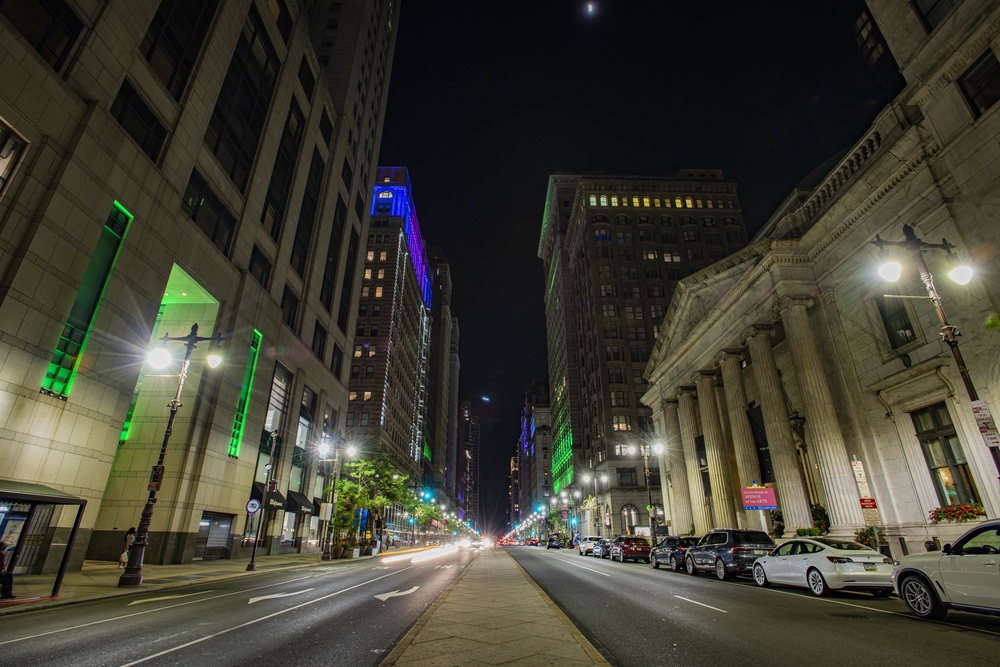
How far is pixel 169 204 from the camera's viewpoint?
83.7 feet

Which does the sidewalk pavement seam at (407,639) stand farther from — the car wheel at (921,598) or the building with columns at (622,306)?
the building with columns at (622,306)

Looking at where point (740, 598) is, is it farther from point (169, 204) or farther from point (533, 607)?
point (169, 204)

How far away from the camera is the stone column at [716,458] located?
33.0 m

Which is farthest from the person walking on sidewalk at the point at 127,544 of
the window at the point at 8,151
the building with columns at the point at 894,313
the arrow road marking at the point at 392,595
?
the building with columns at the point at 894,313

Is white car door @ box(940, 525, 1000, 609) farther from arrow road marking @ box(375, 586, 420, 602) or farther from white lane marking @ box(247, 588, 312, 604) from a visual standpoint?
white lane marking @ box(247, 588, 312, 604)

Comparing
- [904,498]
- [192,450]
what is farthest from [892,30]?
[192,450]

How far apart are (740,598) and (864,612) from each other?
3058 millimetres

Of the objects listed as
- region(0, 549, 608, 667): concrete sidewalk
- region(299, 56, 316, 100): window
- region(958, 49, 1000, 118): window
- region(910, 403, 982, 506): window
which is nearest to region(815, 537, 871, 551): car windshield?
region(910, 403, 982, 506): window

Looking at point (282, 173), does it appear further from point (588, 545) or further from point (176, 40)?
point (588, 545)

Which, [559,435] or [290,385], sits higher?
[559,435]

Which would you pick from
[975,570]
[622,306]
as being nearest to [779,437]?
[975,570]

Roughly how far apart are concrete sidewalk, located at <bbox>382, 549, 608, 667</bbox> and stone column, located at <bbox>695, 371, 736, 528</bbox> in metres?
26.8

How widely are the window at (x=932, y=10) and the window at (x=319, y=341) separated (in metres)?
48.1

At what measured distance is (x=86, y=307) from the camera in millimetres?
20562
